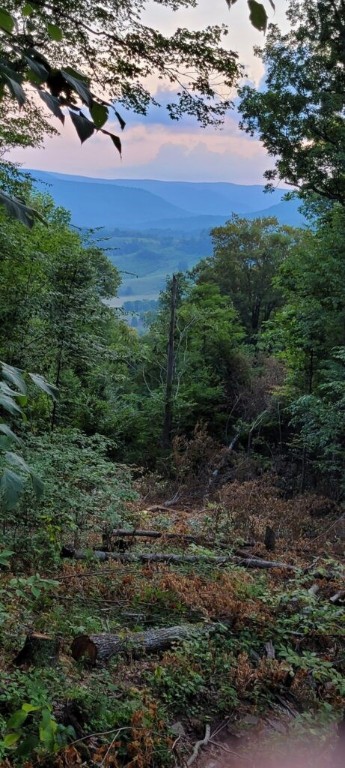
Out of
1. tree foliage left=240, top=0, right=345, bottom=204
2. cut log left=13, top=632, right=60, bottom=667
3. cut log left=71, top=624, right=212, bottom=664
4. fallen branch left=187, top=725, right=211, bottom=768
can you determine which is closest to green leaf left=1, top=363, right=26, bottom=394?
cut log left=13, top=632, right=60, bottom=667

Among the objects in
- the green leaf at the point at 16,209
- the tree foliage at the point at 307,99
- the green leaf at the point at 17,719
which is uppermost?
the tree foliage at the point at 307,99

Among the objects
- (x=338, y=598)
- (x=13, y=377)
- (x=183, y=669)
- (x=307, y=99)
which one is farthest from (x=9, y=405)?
(x=307, y=99)

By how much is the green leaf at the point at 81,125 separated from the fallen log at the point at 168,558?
17.9ft

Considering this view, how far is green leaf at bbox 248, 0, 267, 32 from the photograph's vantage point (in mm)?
857

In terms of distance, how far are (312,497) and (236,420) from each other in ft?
23.9

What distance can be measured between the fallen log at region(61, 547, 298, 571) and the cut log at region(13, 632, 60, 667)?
7.92ft

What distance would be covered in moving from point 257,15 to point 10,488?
0.93 metres

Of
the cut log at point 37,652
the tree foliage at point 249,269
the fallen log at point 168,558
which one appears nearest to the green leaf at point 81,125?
the cut log at point 37,652

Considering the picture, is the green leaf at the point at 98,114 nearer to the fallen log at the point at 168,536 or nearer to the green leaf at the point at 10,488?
the green leaf at the point at 10,488

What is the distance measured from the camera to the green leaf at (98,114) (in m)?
0.87

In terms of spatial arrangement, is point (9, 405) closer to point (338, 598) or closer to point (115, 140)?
point (115, 140)

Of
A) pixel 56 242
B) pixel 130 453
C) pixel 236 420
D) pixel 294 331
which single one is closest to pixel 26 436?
pixel 56 242

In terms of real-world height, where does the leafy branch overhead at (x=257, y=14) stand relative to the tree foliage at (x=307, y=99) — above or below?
below

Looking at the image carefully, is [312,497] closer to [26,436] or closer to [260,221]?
[26,436]
